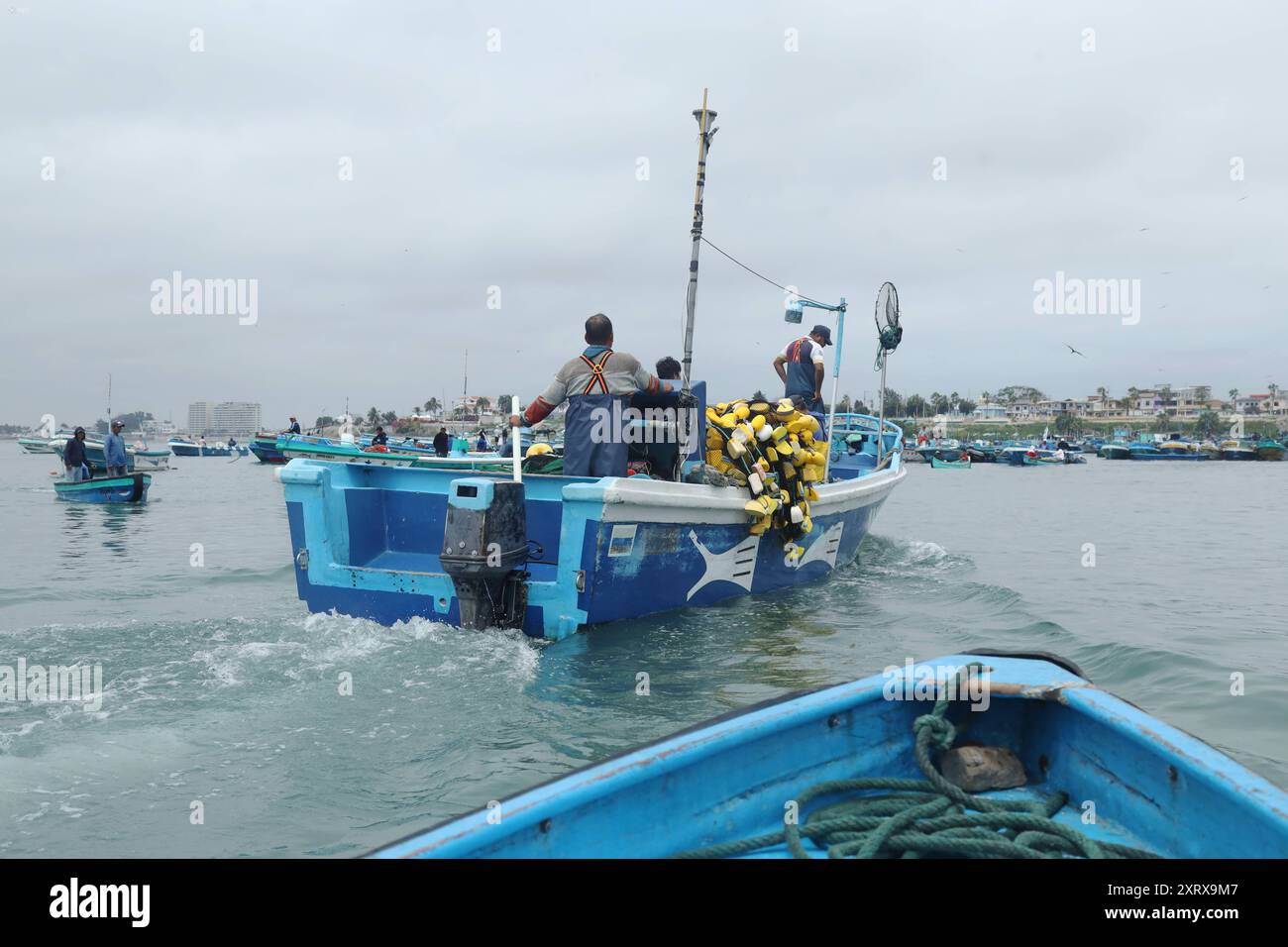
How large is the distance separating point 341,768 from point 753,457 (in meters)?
4.72

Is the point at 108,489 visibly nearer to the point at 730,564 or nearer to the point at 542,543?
the point at 542,543

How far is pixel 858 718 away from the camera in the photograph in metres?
3.53

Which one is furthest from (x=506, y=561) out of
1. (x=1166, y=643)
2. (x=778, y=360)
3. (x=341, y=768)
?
(x=778, y=360)

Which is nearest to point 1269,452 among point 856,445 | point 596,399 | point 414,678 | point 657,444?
point 856,445

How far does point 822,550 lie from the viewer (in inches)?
393

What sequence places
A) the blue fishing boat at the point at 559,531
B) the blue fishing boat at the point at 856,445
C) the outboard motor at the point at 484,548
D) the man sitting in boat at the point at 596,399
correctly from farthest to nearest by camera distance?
the blue fishing boat at the point at 856,445, the man sitting in boat at the point at 596,399, the blue fishing boat at the point at 559,531, the outboard motor at the point at 484,548

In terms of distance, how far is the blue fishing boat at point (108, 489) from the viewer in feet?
75.2

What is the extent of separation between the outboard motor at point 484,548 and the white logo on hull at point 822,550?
340 centimetres

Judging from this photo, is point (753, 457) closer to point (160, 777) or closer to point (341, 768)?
point (341, 768)

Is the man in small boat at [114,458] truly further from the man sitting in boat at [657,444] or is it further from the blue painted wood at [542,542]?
the man sitting in boat at [657,444]

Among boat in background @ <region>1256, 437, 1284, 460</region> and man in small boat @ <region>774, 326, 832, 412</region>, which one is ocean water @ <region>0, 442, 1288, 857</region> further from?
boat in background @ <region>1256, 437, 1284, 460</region>

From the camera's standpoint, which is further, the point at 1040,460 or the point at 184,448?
the point at 184,448

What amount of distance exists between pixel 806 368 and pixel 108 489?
63.2 feet

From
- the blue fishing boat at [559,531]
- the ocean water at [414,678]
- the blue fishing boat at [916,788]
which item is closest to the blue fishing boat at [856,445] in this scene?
the ocean water at [414,678]
